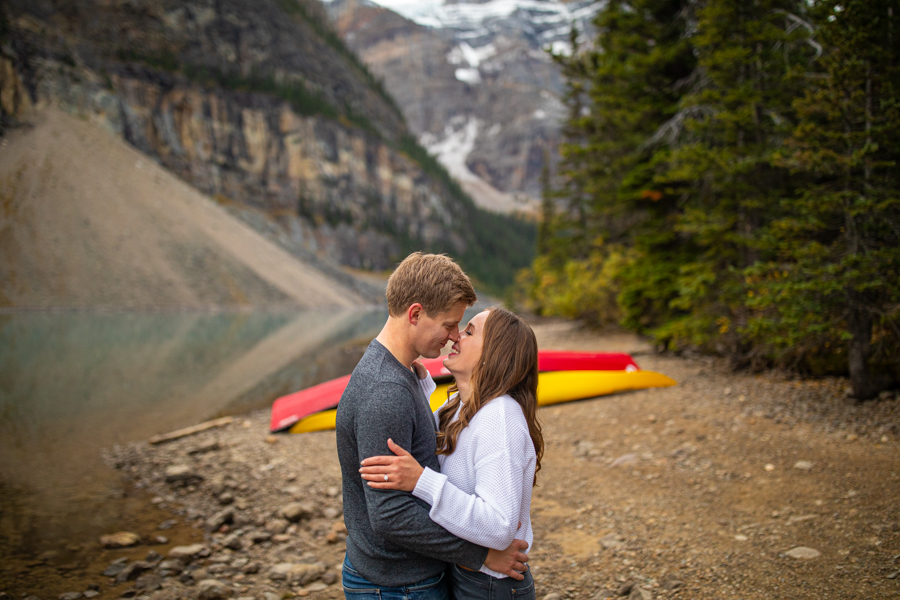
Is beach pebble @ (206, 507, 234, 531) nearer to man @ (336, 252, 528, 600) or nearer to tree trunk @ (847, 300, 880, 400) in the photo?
man @ (336, 252, 528, 600)

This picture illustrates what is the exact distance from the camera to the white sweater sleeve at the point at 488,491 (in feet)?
5.93

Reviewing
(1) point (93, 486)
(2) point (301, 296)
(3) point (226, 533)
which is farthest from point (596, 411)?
(2) point (301, 296)

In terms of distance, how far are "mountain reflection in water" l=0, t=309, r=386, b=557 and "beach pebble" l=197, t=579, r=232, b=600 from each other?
232 cm

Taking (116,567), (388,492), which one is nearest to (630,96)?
(388,492)

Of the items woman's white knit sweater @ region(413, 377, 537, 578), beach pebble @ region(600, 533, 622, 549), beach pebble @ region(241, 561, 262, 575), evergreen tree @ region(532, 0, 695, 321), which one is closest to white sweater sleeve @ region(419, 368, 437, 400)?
woman's white knit sweater @ region(413, 377, 537, 578)

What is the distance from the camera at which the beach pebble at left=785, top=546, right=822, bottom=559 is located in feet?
12.6

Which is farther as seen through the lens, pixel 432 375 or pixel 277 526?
pixel 432 375

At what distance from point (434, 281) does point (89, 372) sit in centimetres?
1775

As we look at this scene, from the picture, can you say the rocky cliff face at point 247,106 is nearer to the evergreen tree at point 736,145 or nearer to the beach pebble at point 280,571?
the evergreen tree at point 736,145

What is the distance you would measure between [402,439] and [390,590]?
28.5 inches

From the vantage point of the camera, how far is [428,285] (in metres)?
2.04

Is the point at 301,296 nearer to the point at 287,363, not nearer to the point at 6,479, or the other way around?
the point at 287,363

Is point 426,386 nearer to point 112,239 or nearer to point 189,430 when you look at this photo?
point 189,430

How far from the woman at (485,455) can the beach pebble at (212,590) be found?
318 centimetres
